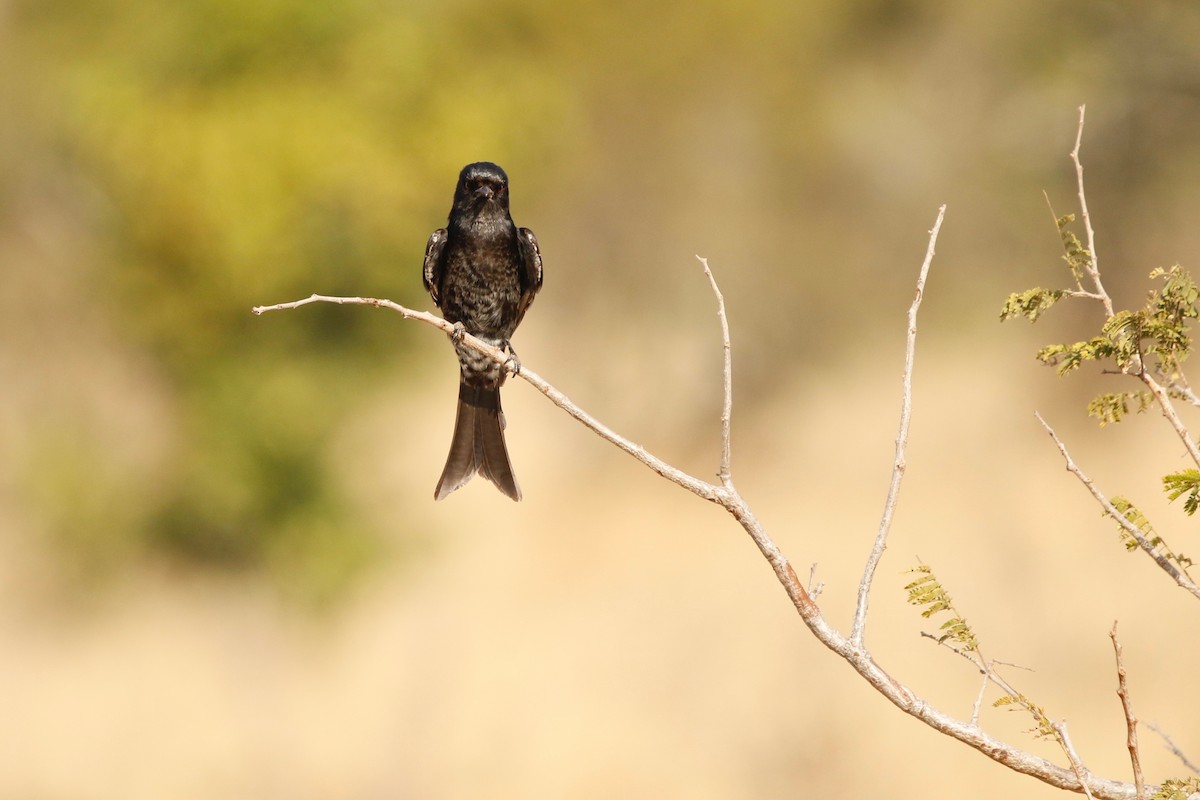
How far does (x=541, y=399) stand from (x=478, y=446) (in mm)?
10571

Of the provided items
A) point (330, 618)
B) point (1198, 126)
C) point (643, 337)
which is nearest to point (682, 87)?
point (643, 337)

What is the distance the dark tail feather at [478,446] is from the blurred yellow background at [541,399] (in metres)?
4.69

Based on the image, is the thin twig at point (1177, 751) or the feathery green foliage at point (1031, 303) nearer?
the thin twig at point (1177, 751)

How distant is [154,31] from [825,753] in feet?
26.5

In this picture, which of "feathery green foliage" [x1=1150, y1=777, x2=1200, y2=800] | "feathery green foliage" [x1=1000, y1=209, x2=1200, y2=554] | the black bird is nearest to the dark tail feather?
the black bird

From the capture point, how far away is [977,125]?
46.4 ft

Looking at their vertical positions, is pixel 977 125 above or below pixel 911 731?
above

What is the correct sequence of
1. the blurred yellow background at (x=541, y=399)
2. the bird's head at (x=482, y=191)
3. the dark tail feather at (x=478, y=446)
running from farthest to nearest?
1. the blurred yellow background at (x=541, y=399)
2. the bird's head at (x=482, y=191)
3. the dark tail feather at (x=478, y=446)

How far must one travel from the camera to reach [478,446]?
499cm

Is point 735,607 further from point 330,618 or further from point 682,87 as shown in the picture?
point 682,87

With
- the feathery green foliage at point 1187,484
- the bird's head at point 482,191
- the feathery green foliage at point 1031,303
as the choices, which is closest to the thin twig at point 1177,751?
the feathery green foliage at point 1187,484

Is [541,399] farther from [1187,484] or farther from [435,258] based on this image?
[1187,484]

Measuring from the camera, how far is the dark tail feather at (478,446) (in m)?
4.74

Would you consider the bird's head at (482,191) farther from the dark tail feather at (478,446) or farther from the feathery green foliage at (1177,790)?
the feathery green foliage at (1177,790)
